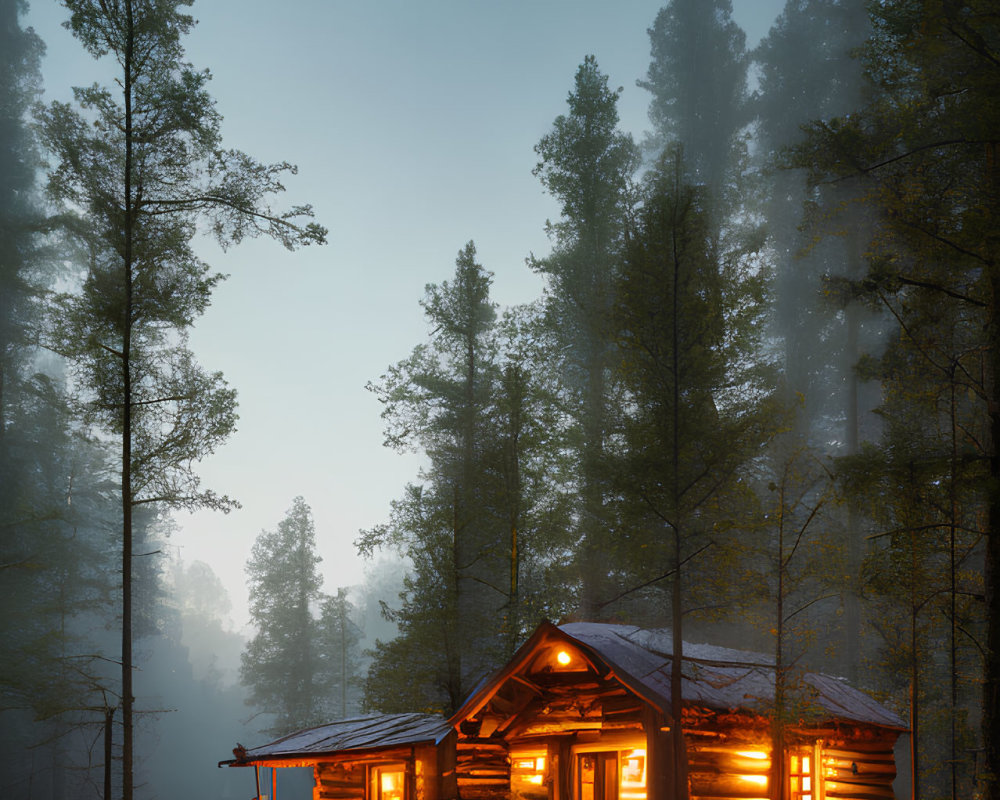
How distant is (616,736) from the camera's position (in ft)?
40.9

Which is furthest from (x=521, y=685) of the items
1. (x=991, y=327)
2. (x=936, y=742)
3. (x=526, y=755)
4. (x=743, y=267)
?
(x=936, y=742)

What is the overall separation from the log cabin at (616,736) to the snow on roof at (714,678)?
3 cm

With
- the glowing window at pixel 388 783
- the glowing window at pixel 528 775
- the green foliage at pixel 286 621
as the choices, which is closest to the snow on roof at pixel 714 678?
the glowing window at pixel 528 775

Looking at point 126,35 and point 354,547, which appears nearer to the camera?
point 126,35

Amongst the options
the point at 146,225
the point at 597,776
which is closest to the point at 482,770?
the point at 597,776

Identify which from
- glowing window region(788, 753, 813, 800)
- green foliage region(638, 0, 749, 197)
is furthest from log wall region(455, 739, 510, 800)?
green foliage region(638, 0, 749, 197)

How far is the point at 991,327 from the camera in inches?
330

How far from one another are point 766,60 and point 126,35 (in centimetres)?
2544

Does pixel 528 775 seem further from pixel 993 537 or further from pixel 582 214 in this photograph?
pixel 582 214

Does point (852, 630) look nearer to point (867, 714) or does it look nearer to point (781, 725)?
point (867, 714)

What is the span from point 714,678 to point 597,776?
3.23 metres

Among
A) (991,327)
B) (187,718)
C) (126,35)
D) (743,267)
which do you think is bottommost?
(187,718)

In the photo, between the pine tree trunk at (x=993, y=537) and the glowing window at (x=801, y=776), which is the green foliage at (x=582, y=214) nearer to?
the glowing window at (x=801, y=776)

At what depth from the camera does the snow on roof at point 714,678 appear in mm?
10820
